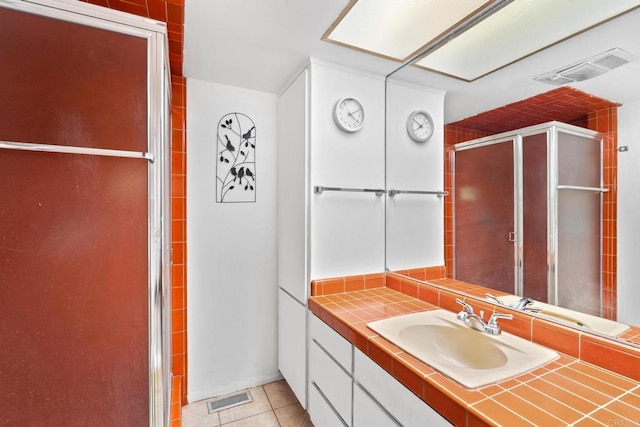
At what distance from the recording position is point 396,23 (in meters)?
1.50

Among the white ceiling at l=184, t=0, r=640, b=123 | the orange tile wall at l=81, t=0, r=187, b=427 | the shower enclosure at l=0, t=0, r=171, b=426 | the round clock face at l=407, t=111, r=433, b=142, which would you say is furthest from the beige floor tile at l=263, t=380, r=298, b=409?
the white ceiling at l=184, t=0, r=640, b=123

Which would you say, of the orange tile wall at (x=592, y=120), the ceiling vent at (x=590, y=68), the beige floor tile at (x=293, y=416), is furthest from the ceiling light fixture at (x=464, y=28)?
the beige floor tile at (x=293, y=416)

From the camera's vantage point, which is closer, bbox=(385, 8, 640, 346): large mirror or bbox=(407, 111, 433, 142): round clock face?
bbox=(385, 8, 640, 346): large mirror

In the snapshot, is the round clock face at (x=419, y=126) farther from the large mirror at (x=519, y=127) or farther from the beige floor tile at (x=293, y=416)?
the beige floor tile at (x=293, y=416)

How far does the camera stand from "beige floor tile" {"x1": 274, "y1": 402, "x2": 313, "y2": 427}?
1.82 meters

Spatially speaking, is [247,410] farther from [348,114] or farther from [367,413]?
[348,114]

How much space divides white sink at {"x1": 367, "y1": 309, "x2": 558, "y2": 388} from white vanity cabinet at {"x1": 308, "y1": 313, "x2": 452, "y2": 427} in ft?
0.46

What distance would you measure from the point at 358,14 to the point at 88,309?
167cm

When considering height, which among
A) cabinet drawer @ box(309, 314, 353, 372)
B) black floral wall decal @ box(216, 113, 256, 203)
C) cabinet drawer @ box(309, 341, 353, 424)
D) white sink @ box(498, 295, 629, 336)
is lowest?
cabinet drawer @ box(309, 341, 353, 424)

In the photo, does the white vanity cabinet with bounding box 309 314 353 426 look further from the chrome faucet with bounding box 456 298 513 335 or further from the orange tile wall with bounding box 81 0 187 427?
the orange tile wall with bounding box 81 0 187 427

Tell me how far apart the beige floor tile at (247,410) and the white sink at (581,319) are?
5.75 feet

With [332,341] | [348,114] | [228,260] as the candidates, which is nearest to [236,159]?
[228,260]

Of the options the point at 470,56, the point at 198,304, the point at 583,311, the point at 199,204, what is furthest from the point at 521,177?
the point at 198,304

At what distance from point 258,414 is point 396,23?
2485mm
